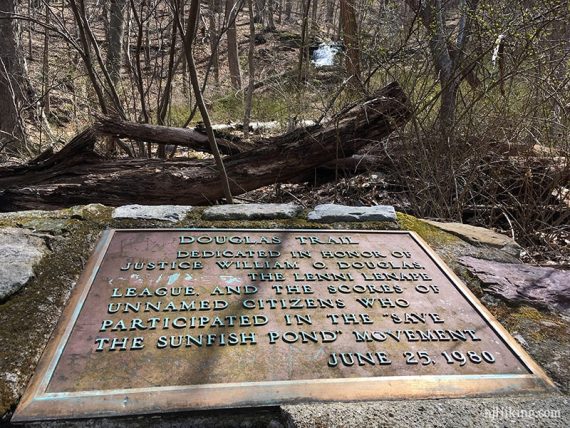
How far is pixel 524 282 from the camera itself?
2.32 meters

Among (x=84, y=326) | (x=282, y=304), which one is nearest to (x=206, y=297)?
(x=282, y=304)

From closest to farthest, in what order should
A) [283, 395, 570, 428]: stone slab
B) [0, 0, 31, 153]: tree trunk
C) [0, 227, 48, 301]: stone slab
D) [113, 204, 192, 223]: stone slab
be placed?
[283, 395, 570, 428]: stone slab
[0, 227, 48, 301]: stone slab
[113, 204, 192, 223]: stone slab
[0, 0, 31, 153]: tree trunk

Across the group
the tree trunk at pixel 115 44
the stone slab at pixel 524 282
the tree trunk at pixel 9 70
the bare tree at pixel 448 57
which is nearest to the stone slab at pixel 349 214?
the stone slab at pixel 524 282

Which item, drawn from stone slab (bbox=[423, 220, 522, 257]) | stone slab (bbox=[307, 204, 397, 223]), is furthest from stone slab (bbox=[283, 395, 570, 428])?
stone slab (bbox=[307, 204, 397, 223])

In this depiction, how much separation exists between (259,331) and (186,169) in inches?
93.7

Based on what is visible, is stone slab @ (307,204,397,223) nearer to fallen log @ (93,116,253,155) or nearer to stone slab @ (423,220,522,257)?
stone slab @ (423,220,522,257)

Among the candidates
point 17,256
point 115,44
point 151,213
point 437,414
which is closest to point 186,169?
point 151,213

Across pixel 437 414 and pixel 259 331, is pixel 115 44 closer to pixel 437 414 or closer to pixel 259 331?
pixel 259 331

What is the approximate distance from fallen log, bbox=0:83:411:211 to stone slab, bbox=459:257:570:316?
194cm

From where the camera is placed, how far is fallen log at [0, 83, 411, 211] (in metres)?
3.58

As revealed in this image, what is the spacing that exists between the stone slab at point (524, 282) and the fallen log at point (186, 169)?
1935 mm

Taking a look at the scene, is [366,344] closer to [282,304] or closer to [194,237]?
[282,304]

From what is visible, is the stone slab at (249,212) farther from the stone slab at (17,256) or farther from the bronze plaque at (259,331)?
the stone slab at (17,256)

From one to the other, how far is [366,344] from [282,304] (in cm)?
38
